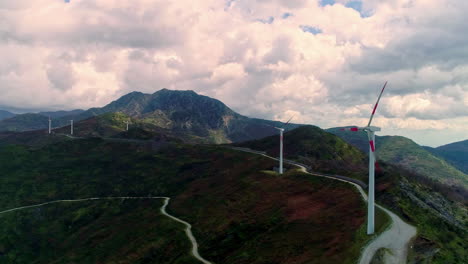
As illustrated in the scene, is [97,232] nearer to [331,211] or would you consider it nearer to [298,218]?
[298,218]

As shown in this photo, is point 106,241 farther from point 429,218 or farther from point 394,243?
point 429,218

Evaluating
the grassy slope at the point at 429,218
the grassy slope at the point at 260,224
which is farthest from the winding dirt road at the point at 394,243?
the grassy slope at the point at 260,224

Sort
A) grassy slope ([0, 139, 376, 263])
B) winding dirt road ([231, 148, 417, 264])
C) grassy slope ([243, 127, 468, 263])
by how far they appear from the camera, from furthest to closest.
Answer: grassy slope ([0, 139, 376, 263]), grassy slope ([243, 127, 468, 263]), winding dirt road ([231, 148, 417, 264])

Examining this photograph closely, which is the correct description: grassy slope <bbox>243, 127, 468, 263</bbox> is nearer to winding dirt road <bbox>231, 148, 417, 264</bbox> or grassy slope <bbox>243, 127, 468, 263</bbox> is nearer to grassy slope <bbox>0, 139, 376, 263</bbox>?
winding dirt road <bbox>231, 148, 417, 264</bbox>

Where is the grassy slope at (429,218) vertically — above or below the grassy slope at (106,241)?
above

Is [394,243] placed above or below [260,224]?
above

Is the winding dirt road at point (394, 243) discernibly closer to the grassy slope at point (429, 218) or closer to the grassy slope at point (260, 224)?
the grassy slope at point (429, 218)

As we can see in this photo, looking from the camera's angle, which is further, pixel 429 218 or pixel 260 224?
pixel 260 224

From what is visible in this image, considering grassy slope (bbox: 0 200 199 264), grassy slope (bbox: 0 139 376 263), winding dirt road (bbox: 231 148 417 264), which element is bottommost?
grassy slope (bbox: 0 200 199 264)

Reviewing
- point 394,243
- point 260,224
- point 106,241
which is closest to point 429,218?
point 394,243

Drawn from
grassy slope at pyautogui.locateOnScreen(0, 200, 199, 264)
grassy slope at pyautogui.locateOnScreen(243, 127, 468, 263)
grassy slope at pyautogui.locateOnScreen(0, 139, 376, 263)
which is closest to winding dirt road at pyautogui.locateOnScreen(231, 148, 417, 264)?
grassy slope at pyautogui.locateOnScreen(243, 127, 468, 263)

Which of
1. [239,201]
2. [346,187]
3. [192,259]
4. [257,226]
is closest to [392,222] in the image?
[346,187]
